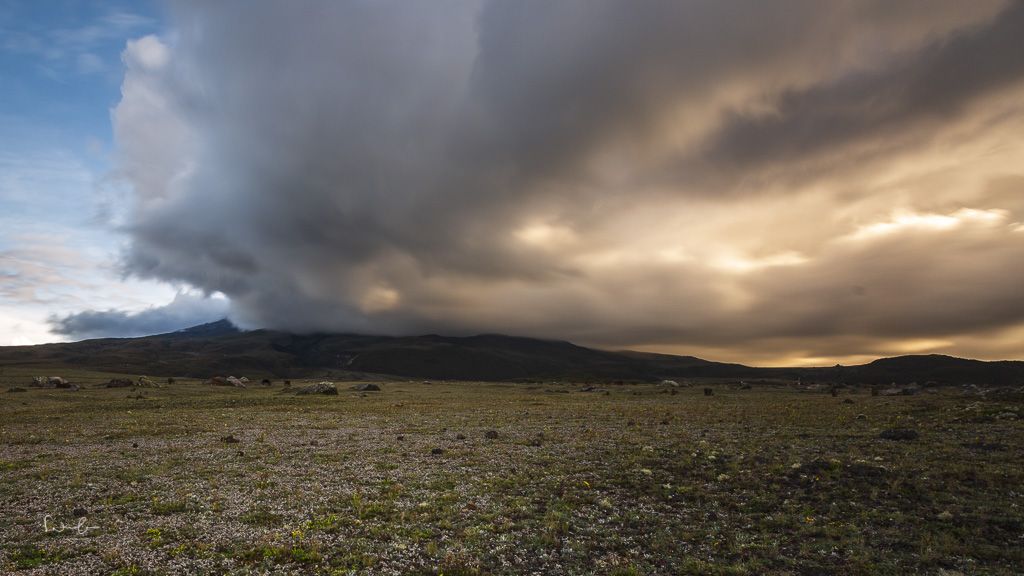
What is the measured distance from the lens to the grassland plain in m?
15.6

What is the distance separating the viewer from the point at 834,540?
16812mm

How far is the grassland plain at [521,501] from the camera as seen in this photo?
15.6 meters

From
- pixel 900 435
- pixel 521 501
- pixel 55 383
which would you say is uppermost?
pixel 900 435

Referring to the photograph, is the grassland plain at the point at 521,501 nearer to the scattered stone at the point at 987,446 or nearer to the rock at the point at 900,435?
the scattered stone at the point at 987,446

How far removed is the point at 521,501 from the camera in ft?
71.8

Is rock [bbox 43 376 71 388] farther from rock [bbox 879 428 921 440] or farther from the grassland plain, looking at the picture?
rock [bbox 879 428 921 440]

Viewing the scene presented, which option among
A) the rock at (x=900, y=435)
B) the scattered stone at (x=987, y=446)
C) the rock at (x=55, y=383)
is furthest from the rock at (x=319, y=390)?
the scattered stone at (x=987, y=446)

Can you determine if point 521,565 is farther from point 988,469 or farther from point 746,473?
point 988,469

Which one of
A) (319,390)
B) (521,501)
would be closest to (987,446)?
(521,501)

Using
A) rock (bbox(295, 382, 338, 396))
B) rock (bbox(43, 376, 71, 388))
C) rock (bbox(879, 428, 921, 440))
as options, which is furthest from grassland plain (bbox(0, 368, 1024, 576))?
rock (bbox(43, 376, 71, 388))

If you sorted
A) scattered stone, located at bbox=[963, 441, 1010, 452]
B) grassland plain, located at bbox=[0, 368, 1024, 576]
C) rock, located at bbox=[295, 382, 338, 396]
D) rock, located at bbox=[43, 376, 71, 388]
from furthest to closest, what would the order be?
rock, located at bbox=[43, 376, 71, 388], rock, located at bbox=[295, 382, 338, 396], scattered stone, located at bbox=[963, 441, 1010, 452], grassland plain, located at bbox=[0, 368, 1024, 576]

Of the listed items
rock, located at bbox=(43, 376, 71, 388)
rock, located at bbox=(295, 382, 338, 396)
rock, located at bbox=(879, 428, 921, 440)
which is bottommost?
rock, located at bbox=(295, 382, 338, 396)

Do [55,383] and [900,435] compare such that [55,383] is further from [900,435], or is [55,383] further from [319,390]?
[900,435]

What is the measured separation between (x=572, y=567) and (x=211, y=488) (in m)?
19.4
